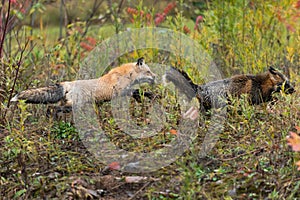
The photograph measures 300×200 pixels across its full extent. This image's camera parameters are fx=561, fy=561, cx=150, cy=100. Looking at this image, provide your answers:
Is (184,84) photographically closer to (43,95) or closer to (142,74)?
(142,74)

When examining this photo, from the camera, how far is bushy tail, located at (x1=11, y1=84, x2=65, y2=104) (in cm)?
578

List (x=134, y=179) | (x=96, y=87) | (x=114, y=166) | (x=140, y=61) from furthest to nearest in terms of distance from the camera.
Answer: (x=140, y=61) → (x=96, y=87) → (x=114, y=166) → (x=134, y=179)

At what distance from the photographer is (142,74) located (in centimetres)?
656

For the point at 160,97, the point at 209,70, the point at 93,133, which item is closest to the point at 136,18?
the point at 209,70

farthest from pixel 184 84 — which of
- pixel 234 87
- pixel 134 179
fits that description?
pixel 134 179

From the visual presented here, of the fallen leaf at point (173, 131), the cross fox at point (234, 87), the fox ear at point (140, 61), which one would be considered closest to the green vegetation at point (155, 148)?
the fallen leaf at point (173, 131)

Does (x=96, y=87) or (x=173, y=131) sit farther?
(x=96, y=87)

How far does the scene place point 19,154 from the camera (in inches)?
188

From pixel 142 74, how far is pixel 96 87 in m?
0.64

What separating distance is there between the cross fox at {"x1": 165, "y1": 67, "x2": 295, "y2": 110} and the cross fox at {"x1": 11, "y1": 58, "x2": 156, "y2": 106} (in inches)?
28.1

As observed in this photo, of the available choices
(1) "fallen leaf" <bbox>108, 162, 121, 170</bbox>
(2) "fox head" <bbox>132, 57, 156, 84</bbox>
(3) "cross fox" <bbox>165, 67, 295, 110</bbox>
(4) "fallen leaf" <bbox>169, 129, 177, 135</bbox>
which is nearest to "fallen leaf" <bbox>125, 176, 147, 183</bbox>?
(1) "fallen leaf" <bbox>108, 162, 121, 170</bbox>

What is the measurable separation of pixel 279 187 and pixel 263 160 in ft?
1.31

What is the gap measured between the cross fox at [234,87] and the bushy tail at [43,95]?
1.20m

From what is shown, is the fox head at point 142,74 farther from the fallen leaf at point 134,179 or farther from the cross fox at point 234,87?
the fallen leaf at point 134,179
